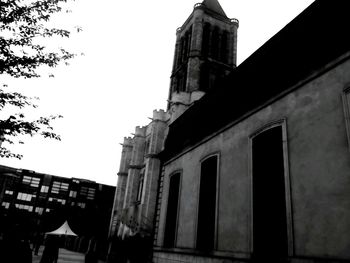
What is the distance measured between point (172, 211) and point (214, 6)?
3613cm

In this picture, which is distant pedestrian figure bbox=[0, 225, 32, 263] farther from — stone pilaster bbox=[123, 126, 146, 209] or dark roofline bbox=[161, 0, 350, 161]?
stone pilaster bbox=[123, 126, 146, 209]

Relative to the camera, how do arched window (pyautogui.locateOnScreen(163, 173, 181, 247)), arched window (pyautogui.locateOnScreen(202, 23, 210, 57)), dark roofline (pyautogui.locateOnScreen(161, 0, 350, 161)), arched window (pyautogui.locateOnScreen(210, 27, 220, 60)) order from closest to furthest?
dark roofline (pyautogui.locateOnScreen(161, 0, 350, 161)) < arched window (pyautogui.locateOnScreen(163, 173, 181, 247)) < arched window (pyautogui.locateOnScreen(202, 23, 210, 57)) < arched window (pyautogui.locateOnScreen(210, 27, 220, 60))

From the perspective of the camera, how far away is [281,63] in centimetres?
699

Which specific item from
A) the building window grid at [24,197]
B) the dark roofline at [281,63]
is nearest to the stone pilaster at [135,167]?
the dark roofline at [281,63]

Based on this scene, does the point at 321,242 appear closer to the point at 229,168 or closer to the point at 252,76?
the point at 229,168

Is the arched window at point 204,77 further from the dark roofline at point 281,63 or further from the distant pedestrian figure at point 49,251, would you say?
the distant pedestrian figure at point 49,251

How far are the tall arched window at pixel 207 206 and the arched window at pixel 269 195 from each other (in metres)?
1.83

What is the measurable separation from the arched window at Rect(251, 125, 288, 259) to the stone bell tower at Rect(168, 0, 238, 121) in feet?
84.8

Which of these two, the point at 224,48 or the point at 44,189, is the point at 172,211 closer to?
the point at 224,48

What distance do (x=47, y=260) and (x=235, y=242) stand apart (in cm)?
628

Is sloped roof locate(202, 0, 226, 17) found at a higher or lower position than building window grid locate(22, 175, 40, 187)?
higher

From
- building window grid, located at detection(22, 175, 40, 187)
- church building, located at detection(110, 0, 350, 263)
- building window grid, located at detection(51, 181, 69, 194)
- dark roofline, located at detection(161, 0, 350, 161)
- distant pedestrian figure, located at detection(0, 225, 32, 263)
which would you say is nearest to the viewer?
distant pedestrian figure, located at detection(0, 225, 32, 263)

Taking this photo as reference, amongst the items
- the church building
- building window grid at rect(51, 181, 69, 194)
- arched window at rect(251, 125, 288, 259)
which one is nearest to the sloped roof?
the church building

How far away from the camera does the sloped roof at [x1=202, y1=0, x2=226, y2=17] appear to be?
39.1m
